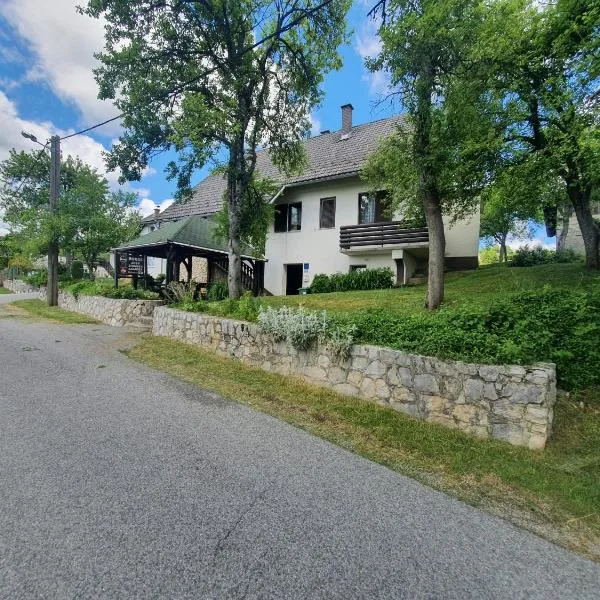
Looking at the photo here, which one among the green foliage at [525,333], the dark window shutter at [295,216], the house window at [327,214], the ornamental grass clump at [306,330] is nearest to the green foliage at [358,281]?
the house window at [327,214]

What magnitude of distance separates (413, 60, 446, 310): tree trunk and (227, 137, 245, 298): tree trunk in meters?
4.99

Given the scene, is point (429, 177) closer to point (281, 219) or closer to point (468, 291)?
point (468, 291)

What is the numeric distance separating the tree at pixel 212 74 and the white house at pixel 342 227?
401 cm

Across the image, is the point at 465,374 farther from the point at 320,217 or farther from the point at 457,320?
the point at 320,217

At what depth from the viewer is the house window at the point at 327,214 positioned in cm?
1703

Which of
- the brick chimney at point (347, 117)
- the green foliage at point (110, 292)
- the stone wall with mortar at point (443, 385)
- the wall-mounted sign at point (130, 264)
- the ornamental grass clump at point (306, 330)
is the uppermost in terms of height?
the brick chimney at point (347, 117)

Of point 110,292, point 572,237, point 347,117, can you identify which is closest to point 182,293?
point 110,292

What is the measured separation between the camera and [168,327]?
988cm

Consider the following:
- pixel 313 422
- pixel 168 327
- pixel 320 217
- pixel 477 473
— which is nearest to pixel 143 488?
pixel 313 422

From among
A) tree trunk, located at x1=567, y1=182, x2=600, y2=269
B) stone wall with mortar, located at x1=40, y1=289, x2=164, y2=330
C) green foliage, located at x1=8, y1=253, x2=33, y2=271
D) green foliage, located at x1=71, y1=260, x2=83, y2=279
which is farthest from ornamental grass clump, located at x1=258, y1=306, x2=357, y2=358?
green foliage, located at x1=8, y1=253, x2=33, y2=271

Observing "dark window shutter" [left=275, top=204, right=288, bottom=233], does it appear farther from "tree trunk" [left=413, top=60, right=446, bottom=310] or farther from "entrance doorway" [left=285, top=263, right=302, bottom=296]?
"tree trunk" [left=413, top=60, right=446, bottom=310]

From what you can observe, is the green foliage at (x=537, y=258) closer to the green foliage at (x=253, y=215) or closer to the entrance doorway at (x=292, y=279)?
the entrance doorway at (x=292, y=279)

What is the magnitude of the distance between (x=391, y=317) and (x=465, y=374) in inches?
59.7

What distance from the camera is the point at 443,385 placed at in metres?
4.74
